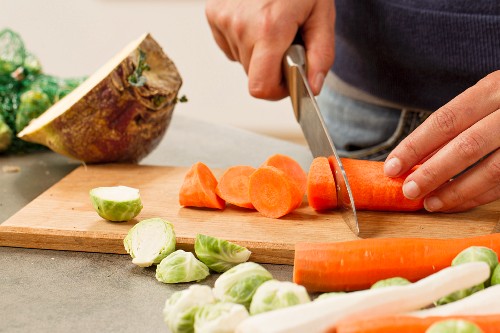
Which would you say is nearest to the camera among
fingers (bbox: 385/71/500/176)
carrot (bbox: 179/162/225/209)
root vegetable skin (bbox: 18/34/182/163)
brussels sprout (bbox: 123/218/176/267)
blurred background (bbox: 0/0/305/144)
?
brussels sprout (bbox: 123/218/176/267)

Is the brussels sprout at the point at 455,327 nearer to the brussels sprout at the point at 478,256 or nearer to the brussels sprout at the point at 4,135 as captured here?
the brussels sprout at the point at 478,256

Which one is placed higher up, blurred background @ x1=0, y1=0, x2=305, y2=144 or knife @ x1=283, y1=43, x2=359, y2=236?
knife @ x1=283, y1=43, x2=359, y2=236

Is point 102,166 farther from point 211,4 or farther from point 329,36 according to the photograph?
point 329,36

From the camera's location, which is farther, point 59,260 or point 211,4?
point 211,4

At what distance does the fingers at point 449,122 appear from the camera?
7.63 ft

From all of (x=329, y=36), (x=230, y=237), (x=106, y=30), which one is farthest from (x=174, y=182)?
(x=106, y=30)

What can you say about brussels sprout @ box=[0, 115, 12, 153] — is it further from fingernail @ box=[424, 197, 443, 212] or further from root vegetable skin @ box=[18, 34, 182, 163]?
fingernail @ box=[424, 197, 443, 212]

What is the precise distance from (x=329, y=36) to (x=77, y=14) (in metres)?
4.73

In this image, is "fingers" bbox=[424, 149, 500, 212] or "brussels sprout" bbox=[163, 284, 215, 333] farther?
"fingers" bbox=[424, 149, 500, 212]

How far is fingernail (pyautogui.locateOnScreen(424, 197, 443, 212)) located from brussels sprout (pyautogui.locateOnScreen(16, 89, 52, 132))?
5.90ft

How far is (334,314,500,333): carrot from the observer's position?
153 centimetres

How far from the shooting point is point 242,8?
2744 millimetres

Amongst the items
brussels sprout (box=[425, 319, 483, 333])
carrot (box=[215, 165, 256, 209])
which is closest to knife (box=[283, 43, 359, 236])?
carrot (box=[215, 165, 256, 209])

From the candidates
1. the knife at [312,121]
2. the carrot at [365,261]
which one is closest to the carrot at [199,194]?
the knife at [312,121]
